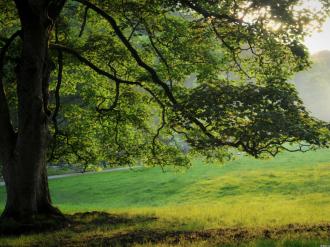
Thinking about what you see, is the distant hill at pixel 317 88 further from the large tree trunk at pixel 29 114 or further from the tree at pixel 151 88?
the large tree trunk at pixel 29 114

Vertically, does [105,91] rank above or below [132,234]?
above

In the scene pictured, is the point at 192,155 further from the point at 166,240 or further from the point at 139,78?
the point at 166,240

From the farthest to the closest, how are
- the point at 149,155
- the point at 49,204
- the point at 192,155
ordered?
the point at 149,155 < the point at 192,155 < the point at 49,204

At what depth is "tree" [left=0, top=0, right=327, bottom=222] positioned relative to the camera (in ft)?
35.1

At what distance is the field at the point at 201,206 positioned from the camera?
10.9m

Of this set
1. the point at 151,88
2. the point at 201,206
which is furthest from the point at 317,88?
the point at 151,88

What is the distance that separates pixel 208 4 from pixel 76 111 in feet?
36.6

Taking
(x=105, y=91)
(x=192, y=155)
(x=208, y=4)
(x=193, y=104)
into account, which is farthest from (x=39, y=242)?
(x=105, y=91)

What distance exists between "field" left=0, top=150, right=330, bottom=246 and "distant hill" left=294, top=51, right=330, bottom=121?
132m

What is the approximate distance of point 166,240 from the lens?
10289mm

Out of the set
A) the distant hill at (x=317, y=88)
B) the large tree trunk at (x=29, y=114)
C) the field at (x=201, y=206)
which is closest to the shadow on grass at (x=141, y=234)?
the field at (x=201, y=206)

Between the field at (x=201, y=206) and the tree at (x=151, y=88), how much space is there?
215 centimetres

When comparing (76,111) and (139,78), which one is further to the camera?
(76,111)

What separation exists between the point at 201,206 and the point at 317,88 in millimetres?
169184
